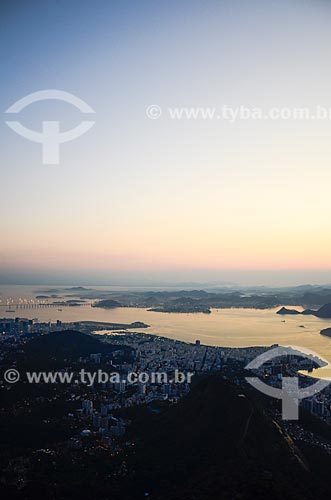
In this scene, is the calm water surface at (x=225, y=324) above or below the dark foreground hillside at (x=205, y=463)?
below

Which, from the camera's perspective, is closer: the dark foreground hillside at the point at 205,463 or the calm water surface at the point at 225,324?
the dark foreground hillside at the point at 205,463

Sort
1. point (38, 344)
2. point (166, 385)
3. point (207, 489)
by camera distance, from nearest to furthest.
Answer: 1. point (207, 489)
2. point (166, 385)
3. point (38, 344)

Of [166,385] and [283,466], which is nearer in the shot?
[283,466]

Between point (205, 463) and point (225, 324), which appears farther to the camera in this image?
point (225, 324)

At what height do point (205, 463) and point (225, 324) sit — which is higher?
point (205, 463)

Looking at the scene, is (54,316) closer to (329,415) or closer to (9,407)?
(9,407)

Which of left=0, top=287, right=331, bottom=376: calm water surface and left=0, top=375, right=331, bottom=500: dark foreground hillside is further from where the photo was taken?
left=0, top=287, right=331, bottom=376: calm water surface

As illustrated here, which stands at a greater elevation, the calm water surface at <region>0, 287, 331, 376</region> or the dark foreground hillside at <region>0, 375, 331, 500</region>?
the dark foreground hillside at <region>0, 375, 331, 500</region>

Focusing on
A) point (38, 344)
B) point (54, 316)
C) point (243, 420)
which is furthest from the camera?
point (54, 316)

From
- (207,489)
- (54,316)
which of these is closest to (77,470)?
(207,489)

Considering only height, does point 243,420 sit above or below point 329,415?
above

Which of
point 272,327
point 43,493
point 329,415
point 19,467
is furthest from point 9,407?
point 272,327
